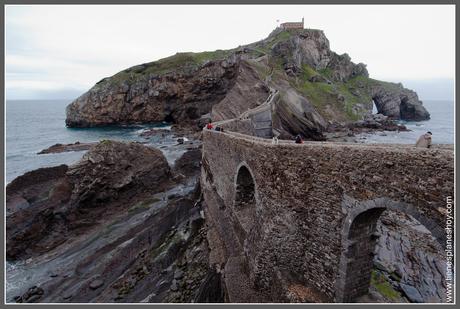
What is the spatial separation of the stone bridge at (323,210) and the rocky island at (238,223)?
0.05m

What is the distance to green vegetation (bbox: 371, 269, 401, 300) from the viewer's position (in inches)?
561

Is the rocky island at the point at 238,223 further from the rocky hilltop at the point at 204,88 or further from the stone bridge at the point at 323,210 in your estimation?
the rocky hilltop at the point at 204,88

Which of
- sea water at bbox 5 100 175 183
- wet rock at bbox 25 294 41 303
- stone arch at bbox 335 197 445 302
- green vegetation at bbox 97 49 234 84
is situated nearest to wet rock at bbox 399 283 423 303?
stone arch at bbox 335 197 445 302

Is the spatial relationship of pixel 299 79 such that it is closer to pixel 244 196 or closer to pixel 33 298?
pixel 244 196

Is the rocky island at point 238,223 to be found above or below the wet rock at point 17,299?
Result: above

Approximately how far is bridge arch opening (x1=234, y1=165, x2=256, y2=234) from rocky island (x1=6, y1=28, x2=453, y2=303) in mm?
74

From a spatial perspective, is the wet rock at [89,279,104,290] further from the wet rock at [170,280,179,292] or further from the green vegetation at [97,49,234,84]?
the green vegetation at [97,49,234,84]

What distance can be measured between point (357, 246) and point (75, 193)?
2316 centimetres

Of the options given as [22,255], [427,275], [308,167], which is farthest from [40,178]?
[427,275]

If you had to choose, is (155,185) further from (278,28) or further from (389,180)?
(278,28)

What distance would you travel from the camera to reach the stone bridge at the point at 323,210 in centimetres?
977

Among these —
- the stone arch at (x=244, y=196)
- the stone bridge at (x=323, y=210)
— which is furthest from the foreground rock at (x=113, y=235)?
the stone arch at (x=244, y=196)

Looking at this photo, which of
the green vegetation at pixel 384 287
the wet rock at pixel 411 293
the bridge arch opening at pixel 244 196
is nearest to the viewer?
the green vegetation at pixel 384 287

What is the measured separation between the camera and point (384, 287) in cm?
1492
